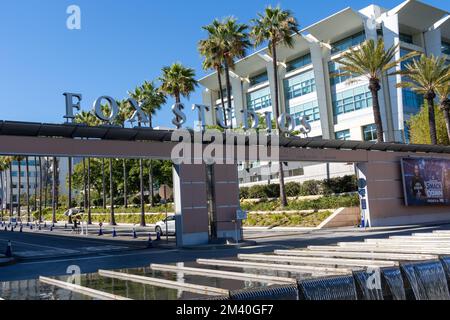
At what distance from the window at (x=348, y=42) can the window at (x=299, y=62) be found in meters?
4.66

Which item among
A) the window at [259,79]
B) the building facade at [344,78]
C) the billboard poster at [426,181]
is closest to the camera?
the billboard poster at [426,181]

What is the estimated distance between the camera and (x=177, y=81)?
46.3 metres

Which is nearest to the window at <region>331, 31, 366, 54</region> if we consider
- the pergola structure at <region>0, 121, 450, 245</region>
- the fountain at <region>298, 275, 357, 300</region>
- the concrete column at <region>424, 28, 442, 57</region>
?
the concrete column at <region>424, 28, 442, 57</region>

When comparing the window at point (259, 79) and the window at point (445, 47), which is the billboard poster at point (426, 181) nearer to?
the window at point (445, 47)

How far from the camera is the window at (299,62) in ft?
228

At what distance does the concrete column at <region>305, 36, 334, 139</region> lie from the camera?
6494 centimetres

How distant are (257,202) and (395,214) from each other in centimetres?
1515

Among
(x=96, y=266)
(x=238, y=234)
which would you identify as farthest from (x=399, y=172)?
(x=96, y=266)

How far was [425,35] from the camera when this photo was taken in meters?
64.1

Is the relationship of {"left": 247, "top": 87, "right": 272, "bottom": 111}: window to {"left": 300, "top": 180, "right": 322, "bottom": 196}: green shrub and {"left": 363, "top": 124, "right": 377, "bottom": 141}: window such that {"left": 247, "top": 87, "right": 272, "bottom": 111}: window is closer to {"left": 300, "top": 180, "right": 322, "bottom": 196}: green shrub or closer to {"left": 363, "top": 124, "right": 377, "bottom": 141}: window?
{"left": 363, "top": 124, "right": 377, "bottom": 141}: window

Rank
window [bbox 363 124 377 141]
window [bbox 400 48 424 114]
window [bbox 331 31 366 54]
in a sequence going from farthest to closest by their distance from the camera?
window [bbox 331 31 366 54], window [bbox 363 124 377 141], window [bbox 400 48 424 114]

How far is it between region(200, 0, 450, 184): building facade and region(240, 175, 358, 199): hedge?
15.3 ft

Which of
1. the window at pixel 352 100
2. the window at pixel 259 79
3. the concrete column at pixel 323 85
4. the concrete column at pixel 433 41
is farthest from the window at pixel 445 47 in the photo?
the window at pixel 259 79
